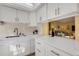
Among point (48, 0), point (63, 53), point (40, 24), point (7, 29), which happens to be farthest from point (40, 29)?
point (63, 53)

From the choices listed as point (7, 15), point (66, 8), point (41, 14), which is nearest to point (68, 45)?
point (66, 8)

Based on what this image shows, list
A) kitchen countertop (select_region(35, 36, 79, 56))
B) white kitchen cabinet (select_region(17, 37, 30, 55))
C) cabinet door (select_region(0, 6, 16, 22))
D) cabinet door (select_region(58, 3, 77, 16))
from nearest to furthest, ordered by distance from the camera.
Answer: kitchen countertop (select_region(35, 36, 79, 56))
cabinet door (select_region(58, 3, 77, 16))
cabinet door (select_region(0, 6, 16, 22))
white kitchen cabinet (select_region(17, 37, 30, 55))

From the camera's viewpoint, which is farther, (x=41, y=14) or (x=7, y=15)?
(x=41, y=14)

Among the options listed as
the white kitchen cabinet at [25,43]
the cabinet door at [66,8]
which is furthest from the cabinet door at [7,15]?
the cabinet door at [66,8]

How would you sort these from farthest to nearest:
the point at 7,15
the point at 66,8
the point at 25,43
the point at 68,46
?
the point at 25,43 < the point at 7,15 < the point at 66,8 < the point at 68,46

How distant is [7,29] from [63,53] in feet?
4.90

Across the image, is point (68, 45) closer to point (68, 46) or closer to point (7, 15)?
point (68, 46)

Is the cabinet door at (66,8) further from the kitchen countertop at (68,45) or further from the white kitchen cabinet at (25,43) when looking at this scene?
the white kitchen cabinet at (25,43)

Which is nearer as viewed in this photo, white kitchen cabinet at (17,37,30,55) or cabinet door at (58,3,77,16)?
cabinet door at (58,3,77,16)

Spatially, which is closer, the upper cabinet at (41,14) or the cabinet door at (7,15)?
the cabinet door at (7,15)

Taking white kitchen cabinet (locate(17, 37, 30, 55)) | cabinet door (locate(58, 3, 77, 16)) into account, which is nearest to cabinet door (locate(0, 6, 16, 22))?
white kitchen cabinet (locate(17, 37, 30, 55))

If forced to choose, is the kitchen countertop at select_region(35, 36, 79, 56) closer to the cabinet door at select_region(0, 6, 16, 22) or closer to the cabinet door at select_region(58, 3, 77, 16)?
the cabinet door at select_region(58, 3, 77, 16)

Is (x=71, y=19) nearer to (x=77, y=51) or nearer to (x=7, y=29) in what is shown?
(x=77, y=51)

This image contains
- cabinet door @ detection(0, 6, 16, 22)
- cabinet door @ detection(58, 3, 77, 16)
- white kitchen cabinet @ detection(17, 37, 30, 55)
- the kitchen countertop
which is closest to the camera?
the kitchen countertop
